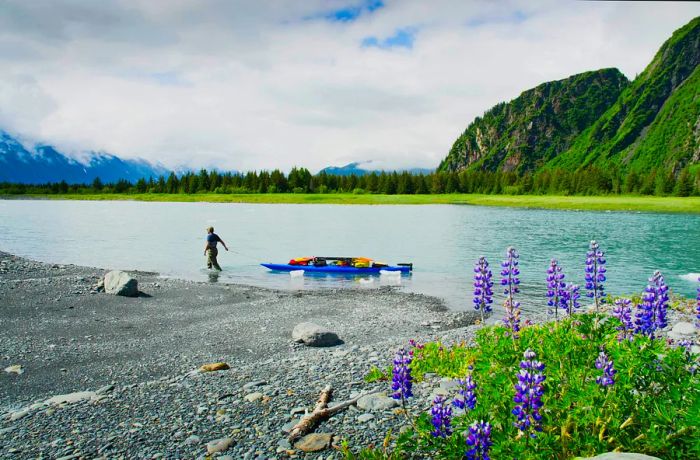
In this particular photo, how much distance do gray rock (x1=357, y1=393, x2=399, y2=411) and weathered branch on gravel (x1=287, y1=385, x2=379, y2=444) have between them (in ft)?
0.52

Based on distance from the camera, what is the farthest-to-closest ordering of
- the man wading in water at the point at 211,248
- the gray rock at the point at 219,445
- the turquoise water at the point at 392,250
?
the man wading in water at the point at 211,248 → the turquoise water at the point at 392,250 → the gray rock at the point at 219,445

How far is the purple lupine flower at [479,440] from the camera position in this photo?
5.24 meters

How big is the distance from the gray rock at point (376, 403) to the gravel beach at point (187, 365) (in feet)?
0.13

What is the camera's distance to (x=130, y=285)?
24.6 m

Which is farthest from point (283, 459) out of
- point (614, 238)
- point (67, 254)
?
point (614, 238)

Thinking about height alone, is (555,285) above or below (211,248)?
above

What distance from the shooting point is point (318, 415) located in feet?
27.7

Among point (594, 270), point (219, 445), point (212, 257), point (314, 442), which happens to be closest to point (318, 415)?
point (314, 442)

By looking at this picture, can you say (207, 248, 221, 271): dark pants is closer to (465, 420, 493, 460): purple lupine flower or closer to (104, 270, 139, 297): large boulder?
(104, 270, 139, 297): large boulder

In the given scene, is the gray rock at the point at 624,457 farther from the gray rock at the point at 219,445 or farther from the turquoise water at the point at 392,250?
the turquoise water at the point at 392,250

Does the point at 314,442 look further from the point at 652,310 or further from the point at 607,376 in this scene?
the point at 652,310

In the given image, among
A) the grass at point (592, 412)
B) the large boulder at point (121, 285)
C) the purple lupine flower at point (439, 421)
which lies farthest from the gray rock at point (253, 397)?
the large boulder at point (121, 285)

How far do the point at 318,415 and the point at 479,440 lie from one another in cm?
387

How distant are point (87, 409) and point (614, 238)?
63.8 metres
